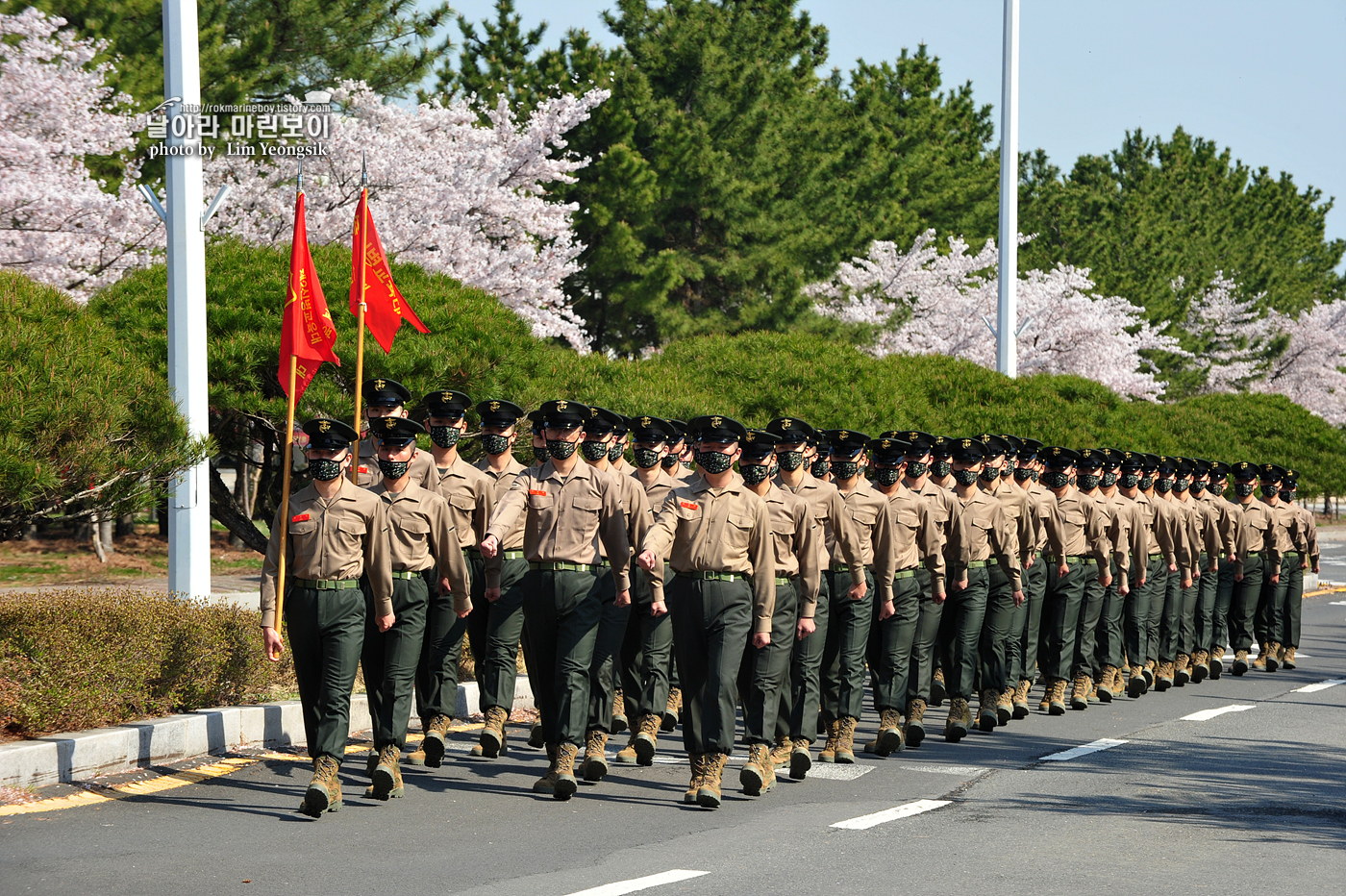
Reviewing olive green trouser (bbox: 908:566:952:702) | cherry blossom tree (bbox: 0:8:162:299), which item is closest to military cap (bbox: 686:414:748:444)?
olive green trouser (bbox: 908:566:952:702)

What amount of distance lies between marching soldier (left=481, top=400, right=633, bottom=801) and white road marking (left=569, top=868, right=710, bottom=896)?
1.73 meters

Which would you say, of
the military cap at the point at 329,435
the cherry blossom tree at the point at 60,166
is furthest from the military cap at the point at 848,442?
the cherry blossom tree at the point at 60,166

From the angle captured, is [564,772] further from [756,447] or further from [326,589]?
[756,447]

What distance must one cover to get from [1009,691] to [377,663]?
208 inches

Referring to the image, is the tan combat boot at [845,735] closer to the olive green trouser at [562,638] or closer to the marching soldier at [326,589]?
the olive green trouser at [562,638]

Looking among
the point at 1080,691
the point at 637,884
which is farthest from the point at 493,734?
the point at 1080,691

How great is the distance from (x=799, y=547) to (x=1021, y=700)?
3707mm

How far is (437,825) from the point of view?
7285mm

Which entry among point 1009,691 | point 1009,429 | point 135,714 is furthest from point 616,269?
point 135,714

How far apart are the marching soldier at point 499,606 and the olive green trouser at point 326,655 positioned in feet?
4.51

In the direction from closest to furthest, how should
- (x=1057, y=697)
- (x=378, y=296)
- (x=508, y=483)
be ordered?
(x=508, y=483) < (x=1057, y=697) < (x=378, y=296)

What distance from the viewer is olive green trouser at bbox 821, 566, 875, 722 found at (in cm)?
952

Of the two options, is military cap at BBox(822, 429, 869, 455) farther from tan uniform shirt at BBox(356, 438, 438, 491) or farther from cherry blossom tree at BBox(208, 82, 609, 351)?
cherry blossom tree at BBox(208, 82, 609, 351)

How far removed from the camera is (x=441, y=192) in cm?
2517
